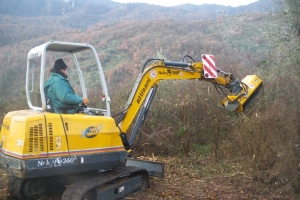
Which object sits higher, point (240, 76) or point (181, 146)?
point (240, 76)

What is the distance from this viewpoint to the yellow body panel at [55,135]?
4984 millimetres

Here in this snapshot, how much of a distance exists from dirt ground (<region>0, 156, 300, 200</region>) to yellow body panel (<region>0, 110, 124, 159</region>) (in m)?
1.30

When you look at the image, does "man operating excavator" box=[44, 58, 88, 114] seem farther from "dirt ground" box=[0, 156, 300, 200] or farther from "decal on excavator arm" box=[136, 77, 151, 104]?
"dirt ground" box=[0, 156, 300, 200]

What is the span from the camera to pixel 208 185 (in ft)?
22.8

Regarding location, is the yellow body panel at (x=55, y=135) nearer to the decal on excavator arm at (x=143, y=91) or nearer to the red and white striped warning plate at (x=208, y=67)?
the decal on excavator arm at (x=143, y=91)

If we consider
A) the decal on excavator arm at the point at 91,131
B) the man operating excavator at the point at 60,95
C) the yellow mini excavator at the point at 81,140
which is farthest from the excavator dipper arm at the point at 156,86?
the man operating excavator at the point at 60,95

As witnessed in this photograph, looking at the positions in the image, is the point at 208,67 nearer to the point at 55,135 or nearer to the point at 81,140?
the point at 81,140

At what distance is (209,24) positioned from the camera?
3978cm

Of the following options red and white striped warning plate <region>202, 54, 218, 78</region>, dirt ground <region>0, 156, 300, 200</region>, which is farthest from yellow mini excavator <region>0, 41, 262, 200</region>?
dirt ground <region>0, 156, 300, 200</region>

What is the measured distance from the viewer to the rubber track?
205 inches

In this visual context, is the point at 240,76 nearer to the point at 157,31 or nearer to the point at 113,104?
the point at 113,104

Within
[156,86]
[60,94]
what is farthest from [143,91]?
[60,94]

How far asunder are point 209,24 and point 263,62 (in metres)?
30.2

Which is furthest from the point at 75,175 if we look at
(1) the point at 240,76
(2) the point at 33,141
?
(1) the point at 240,76
